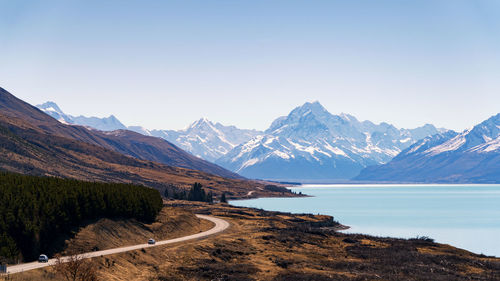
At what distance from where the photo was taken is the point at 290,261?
67.8 meters

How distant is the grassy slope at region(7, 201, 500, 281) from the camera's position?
189ft

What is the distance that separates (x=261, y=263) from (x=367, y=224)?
357 ft

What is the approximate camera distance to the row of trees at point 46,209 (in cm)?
5772

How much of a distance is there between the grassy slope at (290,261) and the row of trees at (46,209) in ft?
28.1

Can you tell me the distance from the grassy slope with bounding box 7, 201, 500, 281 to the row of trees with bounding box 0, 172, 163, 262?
8566 mm

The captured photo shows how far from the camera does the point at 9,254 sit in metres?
53.2

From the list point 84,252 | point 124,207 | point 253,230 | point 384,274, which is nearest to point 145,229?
point 124,207

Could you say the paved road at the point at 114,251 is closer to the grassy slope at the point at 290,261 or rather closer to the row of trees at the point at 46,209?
the grassy slope at the point at 290,261

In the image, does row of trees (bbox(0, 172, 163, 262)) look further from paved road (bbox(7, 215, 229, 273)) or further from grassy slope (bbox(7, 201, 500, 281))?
grassy slope (bbox(7, 201, 500, 281))

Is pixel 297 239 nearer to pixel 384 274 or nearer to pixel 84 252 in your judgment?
pixel 384 274

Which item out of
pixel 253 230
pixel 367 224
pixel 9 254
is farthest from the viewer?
pixel 367 224

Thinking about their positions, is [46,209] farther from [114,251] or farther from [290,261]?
[290,261]

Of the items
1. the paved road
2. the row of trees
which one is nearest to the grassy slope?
the paved road

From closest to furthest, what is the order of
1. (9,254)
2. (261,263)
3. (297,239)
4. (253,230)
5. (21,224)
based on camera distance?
(9,254) < (21,224) < (261,263) < (297,239) < (253,230)
